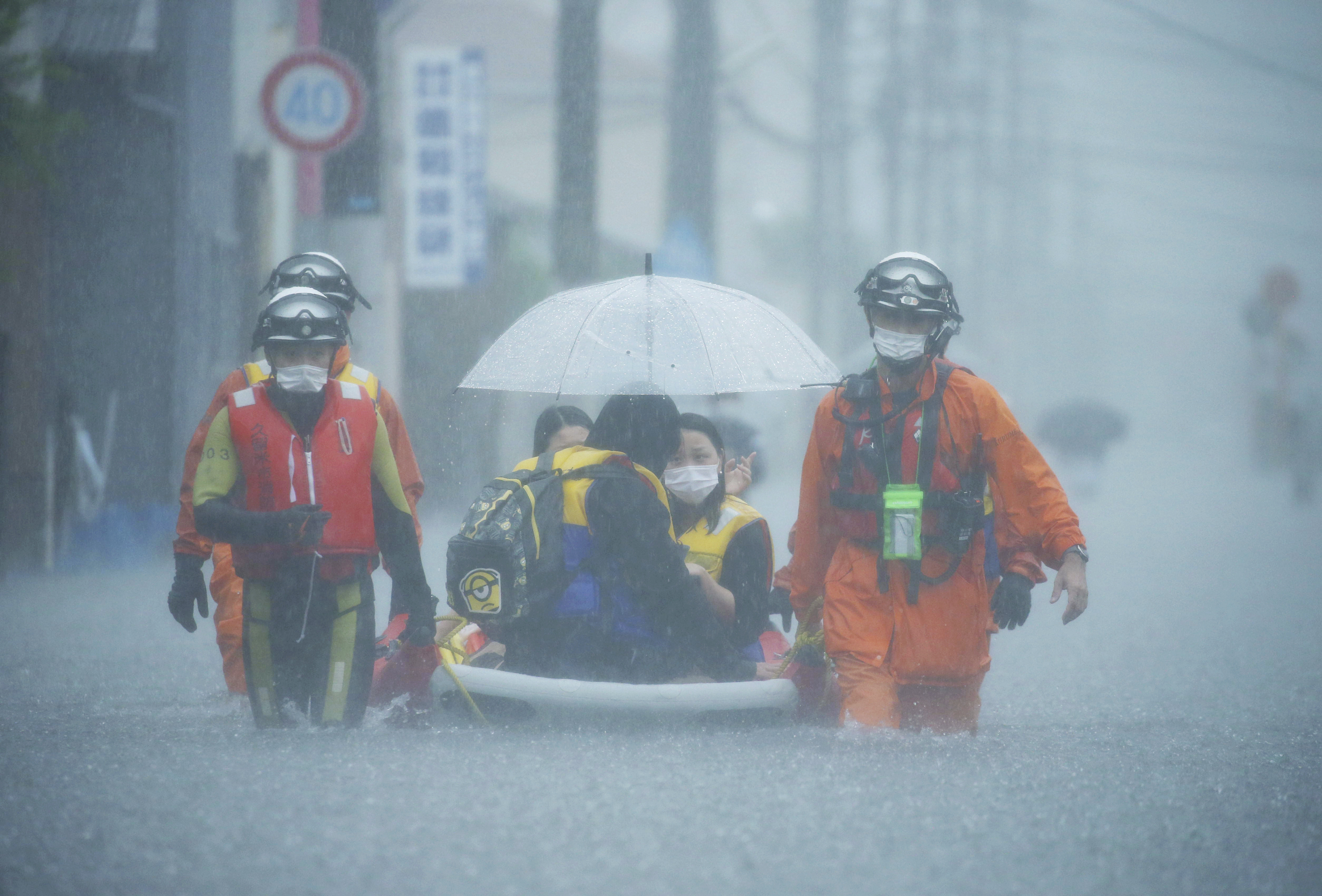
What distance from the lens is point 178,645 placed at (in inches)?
320

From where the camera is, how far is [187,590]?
5.07 meters

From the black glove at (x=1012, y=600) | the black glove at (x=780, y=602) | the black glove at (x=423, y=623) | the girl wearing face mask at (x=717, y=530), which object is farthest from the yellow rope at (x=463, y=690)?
the black glove at (x=1012, y=600)

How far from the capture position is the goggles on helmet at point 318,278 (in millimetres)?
5668

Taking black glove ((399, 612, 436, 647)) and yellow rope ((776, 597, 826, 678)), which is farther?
yellow rope ((776, 597, 826, 678))

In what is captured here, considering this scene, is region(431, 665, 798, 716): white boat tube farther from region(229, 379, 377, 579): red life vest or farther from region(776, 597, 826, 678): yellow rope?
region(229, 379, 377, 579): red life vest

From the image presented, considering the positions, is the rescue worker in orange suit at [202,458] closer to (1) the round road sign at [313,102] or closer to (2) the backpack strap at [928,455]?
(2) the backpack strap at [928,455]

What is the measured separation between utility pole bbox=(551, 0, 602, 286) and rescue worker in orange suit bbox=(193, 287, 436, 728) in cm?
675

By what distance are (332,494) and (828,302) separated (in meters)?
26.3

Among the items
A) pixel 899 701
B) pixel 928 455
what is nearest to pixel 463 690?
pixel 899 701

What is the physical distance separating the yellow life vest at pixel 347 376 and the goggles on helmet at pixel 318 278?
32 centimetres

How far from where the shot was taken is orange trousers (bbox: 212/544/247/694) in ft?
19.0

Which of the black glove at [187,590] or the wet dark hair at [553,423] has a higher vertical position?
the wet dark hair at [553,423]

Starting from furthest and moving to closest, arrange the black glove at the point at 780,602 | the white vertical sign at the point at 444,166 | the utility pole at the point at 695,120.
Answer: the utility pole at the point at 695,120 → the white vertical sign at the point at 444,166 → the black glove at the point at 780,602

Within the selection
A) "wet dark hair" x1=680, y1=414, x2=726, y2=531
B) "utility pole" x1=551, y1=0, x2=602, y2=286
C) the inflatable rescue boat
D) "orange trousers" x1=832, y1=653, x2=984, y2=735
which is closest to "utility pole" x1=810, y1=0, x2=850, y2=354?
"utility pole" x1=551, y1=0, x2=602, y2=286
